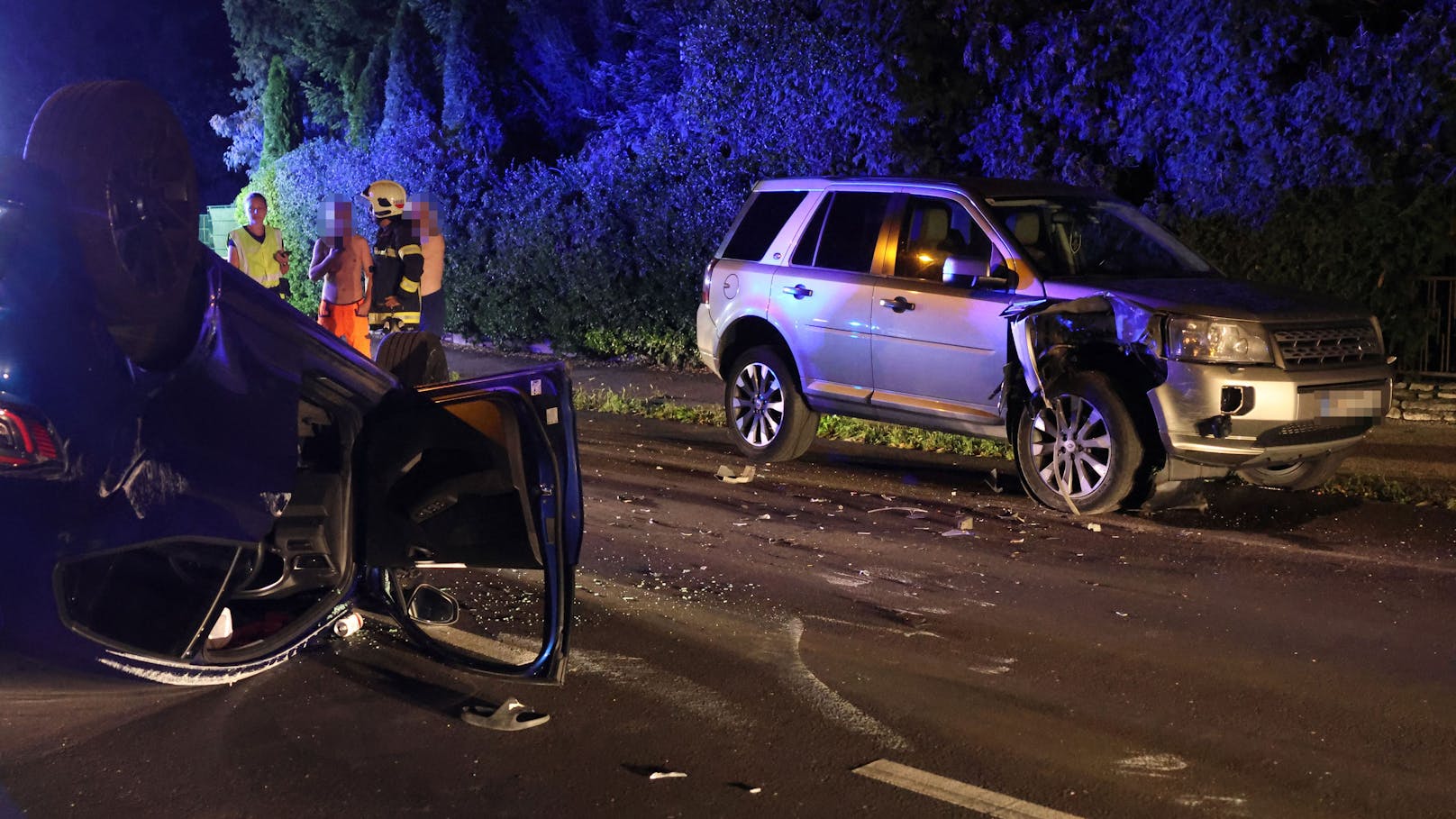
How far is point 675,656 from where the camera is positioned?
5781 mm

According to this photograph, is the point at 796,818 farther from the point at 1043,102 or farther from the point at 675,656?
the point at 1043,102

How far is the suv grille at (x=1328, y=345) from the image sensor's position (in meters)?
7.88

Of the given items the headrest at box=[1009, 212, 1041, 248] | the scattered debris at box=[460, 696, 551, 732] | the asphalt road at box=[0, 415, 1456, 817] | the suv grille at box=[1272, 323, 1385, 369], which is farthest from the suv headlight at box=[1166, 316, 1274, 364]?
the scattered debris at box=[460, 696, 551, 732]

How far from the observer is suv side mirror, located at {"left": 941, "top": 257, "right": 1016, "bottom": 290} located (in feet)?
28.5

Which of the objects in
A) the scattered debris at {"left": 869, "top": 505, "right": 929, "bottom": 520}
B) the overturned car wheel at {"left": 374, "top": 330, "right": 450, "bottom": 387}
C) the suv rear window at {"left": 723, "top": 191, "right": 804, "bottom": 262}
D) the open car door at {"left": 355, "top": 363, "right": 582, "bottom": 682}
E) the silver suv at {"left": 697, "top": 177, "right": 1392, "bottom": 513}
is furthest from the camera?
the suv rear window at {"left": 723, "top": 191, "right": 804, "bottom": 262}

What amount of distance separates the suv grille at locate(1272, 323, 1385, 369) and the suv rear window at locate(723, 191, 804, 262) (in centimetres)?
362

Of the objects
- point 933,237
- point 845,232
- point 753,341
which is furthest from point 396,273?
point 933,237

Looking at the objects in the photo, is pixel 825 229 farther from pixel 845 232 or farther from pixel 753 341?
pixel 753 341

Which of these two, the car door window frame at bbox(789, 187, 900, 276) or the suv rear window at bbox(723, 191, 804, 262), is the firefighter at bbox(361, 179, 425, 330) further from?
the car door window frame at bbox(789, 187, 900, 276)

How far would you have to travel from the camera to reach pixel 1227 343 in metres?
7.81

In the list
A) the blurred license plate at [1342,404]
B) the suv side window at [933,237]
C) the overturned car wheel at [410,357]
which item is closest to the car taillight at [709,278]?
the suv side window at [933,237]

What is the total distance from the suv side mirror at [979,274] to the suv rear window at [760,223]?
1817 mm

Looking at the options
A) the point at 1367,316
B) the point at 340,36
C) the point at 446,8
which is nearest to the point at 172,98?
the point at 340,36

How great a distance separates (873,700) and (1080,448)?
354 centimetres
